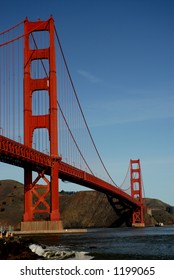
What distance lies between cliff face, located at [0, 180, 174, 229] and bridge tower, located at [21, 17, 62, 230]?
45.5 metres

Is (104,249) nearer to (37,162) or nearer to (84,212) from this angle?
(37,162)

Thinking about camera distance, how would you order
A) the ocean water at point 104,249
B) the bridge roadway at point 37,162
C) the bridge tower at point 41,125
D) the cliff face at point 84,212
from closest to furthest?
the ocean water at point 104,249, the bridge roadway at point 37,162, the bridge tower at point 41,125, the cliff face at point 84,212

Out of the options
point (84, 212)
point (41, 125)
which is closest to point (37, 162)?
point (41, 125)

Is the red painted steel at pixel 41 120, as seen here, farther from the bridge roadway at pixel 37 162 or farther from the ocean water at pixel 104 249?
the ocean water at pixel 104 249

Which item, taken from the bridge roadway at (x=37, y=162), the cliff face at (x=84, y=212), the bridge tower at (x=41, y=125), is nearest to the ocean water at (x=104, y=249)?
the bridge roadway at (x=37, y=162)

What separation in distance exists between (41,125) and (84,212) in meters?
62.4

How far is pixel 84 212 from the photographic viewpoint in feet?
355

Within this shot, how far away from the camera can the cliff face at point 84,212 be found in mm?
98188

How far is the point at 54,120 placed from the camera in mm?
47500

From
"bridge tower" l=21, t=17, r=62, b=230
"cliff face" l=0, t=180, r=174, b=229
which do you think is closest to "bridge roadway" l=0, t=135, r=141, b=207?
"bridge tower" l=21, t=17, r=62, b=230

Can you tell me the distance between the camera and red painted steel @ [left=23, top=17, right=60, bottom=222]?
4728 centimetres
